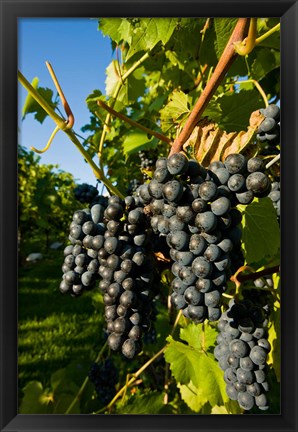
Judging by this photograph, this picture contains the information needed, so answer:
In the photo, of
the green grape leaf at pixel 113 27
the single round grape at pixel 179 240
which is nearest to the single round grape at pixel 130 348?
the single round grape at pixel 179 240

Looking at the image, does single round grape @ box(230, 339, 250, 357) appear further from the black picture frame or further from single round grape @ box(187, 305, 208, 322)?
single round grape @ box(187, 305, 208, 322)

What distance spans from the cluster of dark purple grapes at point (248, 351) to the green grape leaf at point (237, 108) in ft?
1.91

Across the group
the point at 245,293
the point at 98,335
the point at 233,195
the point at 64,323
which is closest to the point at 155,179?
the point at 233,195

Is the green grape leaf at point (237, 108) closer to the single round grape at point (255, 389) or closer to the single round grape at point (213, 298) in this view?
the single round grape at point (213, 298)

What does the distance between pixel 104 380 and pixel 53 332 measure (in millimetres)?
2659

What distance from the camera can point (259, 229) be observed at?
1.12 m

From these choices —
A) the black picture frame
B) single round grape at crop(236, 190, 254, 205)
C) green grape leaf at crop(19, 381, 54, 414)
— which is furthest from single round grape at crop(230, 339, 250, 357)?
green grape leaf at crop(19, 381, 54, 414)

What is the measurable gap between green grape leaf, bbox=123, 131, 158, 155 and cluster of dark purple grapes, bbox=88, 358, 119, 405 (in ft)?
3.56

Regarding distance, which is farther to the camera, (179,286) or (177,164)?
(179,286)

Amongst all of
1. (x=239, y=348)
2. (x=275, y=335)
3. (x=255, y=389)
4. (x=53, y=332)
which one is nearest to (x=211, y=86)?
(x=239, y=348)

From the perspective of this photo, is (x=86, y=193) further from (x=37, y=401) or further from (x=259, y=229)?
(x=37, y=401)
